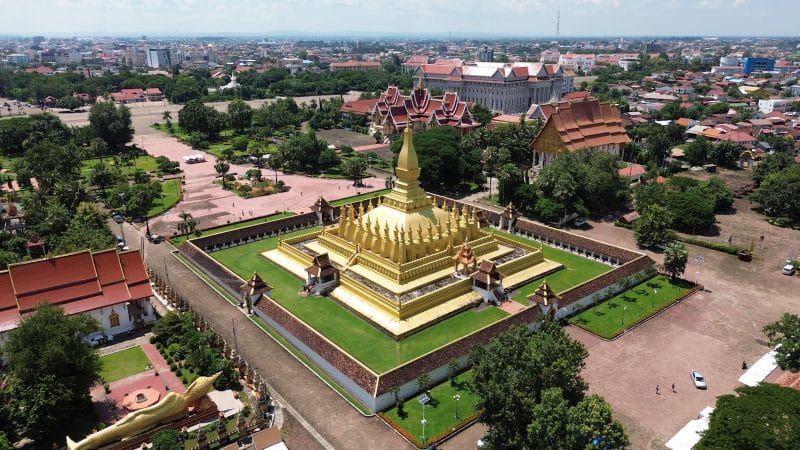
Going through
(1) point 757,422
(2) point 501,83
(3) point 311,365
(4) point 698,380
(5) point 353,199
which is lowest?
(4) point 698,380

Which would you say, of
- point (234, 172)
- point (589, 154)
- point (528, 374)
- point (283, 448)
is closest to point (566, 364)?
point (528, 374)

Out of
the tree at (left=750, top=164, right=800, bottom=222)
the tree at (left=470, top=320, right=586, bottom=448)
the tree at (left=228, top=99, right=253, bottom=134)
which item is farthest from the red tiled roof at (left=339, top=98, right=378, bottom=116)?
the tree at (left=470, top=320, right=586, bottom=448)

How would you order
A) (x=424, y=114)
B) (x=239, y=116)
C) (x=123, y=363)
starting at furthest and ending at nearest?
(x=239, y=116) < (x=424, y=114) < (x=123, y=363)

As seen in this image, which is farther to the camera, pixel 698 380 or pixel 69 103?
pixel 69 103

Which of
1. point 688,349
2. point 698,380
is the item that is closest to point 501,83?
point 688,349

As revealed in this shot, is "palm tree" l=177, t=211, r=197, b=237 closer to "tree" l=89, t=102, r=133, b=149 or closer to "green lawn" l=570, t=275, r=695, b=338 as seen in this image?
"green lawn" l=570, t=275, r=695, b=338

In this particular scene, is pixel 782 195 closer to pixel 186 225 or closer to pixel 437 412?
pixel 437 412

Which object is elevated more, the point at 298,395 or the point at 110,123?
the point at 110,123
